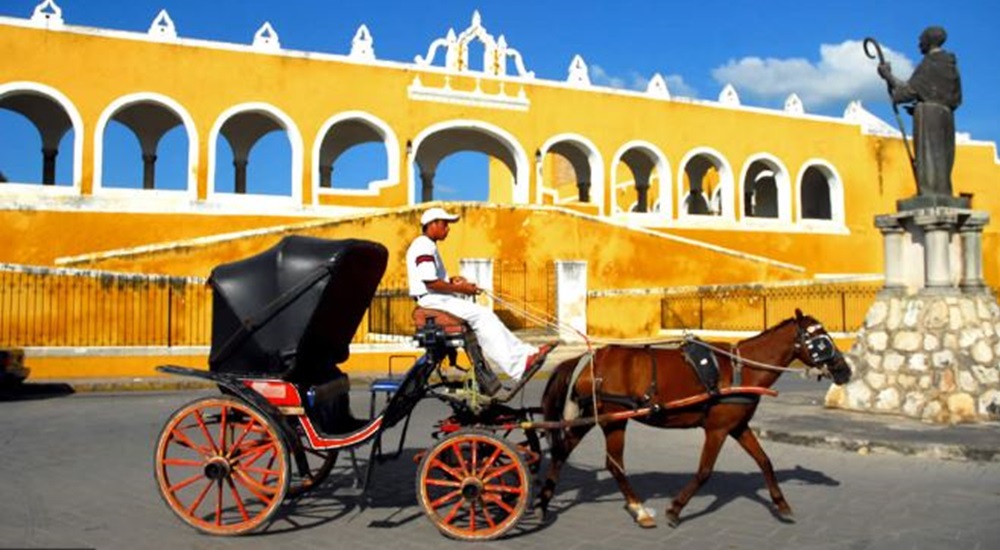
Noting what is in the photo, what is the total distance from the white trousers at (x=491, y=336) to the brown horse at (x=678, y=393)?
419 mm

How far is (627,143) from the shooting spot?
27.3m

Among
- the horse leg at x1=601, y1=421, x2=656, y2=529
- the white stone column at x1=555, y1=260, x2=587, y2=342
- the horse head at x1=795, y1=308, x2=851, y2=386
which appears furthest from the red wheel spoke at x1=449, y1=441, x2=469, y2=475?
the white stone column at x1=555, y1=260, x2=587, y2=342

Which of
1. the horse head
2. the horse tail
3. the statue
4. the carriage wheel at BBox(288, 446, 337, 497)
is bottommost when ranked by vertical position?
the carriage wheel at BBox(288, 446, 337, 497)

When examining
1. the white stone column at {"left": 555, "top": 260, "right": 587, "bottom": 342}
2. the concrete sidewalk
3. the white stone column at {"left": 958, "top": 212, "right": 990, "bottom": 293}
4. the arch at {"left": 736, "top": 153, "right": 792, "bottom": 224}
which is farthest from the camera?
the arch at {"left": 736, "top": 153, "right": 792, "bottom": 224}

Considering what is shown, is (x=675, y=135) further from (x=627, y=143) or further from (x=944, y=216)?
(x=944, y=216)

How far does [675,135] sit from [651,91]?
1.74m

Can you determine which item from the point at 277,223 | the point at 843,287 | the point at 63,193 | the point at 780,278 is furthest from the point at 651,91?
the point at 63,193

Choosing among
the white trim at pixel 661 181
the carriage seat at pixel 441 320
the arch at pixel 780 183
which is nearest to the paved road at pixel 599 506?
→ the carriage seat at pixel 441 320

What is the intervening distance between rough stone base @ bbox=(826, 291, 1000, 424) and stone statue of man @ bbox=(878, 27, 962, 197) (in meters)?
1.39

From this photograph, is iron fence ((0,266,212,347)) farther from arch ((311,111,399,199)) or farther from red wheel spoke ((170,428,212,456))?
red wheel spoke ((170,428,212,456))

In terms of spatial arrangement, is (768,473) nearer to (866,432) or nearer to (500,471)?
(500,471)

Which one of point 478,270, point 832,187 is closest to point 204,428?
point 478,270

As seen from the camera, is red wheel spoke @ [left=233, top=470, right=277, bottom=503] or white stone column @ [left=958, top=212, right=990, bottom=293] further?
white stone column @ [left=958, top=212, right=990, bottom=293]

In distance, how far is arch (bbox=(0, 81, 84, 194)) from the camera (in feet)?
65.0
